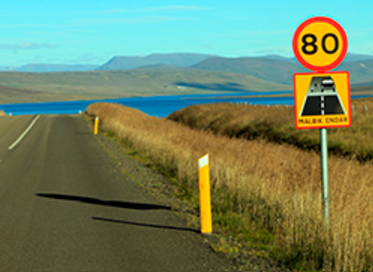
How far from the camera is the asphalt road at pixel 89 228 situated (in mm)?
5676

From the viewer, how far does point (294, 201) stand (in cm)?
657

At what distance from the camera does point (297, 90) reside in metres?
5.89

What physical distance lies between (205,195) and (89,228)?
80.0 inches

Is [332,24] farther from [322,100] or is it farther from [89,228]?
[89,228]

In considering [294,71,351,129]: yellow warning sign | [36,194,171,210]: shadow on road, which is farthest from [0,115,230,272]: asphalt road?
[294,71,351,129]: yellow warning sign

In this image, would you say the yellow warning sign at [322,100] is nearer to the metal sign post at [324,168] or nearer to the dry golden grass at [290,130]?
the metal sign post at [324,168]

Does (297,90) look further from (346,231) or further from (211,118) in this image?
(211,118)

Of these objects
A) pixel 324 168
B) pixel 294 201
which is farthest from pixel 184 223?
pixel 324 168

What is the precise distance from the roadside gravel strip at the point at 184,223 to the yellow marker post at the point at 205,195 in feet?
0.50

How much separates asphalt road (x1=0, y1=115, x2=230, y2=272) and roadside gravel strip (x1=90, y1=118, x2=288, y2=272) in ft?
0.09

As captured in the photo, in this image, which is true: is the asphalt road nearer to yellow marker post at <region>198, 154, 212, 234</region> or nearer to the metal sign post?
yellow marker post at <region>198, 154, 212, 234</region>

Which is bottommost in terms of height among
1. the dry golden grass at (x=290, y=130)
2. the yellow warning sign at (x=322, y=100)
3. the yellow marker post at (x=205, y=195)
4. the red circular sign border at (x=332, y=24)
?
the dry golden grass at (x=290, y=130)

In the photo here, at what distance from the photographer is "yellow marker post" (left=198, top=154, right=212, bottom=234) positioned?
22.0 feet

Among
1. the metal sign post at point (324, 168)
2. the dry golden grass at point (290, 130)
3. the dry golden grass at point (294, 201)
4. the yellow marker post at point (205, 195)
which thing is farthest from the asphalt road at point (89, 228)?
the dry golden grass at point (290, 130)
